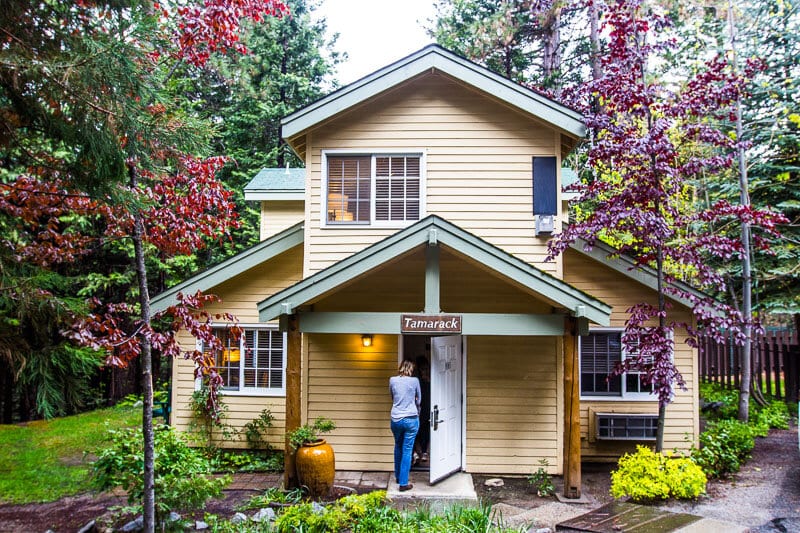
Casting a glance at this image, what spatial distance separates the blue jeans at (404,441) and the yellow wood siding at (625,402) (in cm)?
368

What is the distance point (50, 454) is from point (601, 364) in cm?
1103

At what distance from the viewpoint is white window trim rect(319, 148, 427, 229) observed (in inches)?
378

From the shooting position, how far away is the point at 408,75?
367 inches

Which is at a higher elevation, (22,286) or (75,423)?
(22,286)

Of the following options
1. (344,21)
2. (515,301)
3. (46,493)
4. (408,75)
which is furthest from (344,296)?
(344,21)

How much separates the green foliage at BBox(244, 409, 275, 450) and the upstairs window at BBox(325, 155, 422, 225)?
4.01 metres

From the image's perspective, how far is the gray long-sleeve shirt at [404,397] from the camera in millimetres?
8047

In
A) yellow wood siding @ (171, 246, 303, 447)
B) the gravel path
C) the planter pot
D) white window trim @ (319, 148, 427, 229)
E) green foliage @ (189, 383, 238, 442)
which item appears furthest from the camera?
yellow wood siding @ (171, 246, 303, 447)

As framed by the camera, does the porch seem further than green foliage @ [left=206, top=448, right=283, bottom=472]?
No

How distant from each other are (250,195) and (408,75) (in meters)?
6.66

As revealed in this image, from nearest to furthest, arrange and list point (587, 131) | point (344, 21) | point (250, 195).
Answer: point (587, 131) < point (250, 195) < point (344, 21)

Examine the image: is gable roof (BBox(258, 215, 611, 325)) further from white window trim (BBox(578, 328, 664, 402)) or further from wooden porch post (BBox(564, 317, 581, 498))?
white window trim (BBox(578, 328, 664, 402))

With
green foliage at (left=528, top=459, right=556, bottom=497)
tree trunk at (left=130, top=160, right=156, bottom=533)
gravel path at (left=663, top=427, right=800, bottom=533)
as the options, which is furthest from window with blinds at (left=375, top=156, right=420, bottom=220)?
gravel path at (left=663, top=427, right=800, bottom=533)

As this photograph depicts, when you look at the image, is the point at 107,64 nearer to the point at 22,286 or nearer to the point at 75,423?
the point at 22,286
